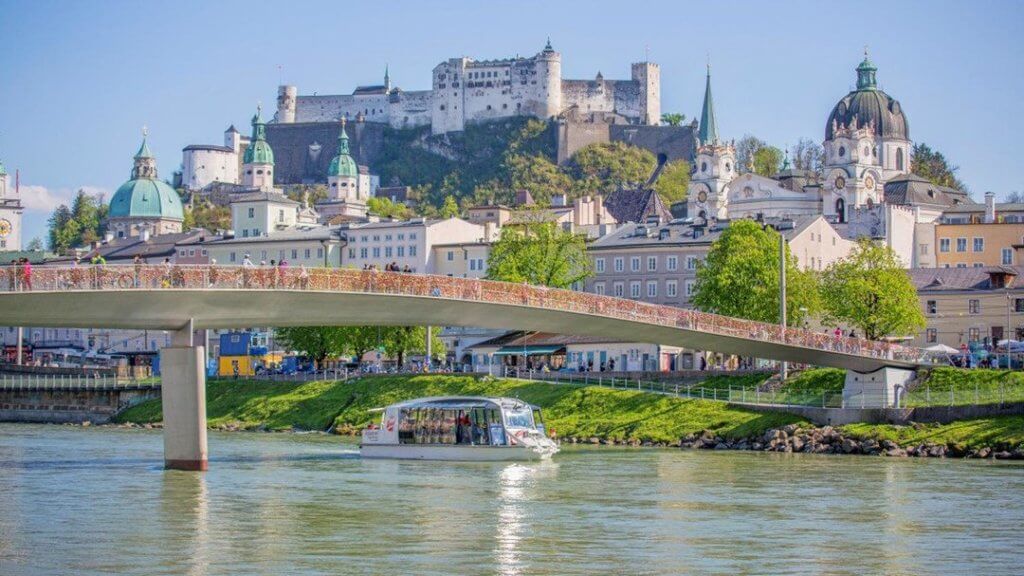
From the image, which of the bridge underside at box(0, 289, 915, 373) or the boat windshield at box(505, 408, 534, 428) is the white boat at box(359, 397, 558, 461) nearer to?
the boat windshield at box(505, 408, 534, 428)

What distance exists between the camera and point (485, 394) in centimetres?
8319

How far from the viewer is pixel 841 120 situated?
518ft

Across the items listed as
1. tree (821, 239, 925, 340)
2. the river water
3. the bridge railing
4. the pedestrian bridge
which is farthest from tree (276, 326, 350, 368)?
the bridge railing

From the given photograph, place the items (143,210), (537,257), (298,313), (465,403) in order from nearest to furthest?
1. (298,313)
2. (465,403)
3. (537,257)
4. (143,210)

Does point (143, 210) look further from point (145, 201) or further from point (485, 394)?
point (485, 394)

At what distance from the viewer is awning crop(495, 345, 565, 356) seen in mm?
98250

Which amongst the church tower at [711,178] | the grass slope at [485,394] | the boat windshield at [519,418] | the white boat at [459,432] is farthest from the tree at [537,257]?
the church tower at [711,178]

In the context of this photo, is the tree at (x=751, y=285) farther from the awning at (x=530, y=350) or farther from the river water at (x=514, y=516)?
the river water at (x=514, y=516)

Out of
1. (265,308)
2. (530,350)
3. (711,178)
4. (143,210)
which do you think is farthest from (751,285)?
(143,210)

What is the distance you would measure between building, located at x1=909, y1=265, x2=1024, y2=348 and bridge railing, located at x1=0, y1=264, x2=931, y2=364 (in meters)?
29.7

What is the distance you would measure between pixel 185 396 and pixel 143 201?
12976 cm

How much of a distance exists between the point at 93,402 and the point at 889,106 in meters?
86.6

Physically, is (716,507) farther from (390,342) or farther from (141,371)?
(141,371)

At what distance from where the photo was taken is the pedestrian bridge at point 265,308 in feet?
162
